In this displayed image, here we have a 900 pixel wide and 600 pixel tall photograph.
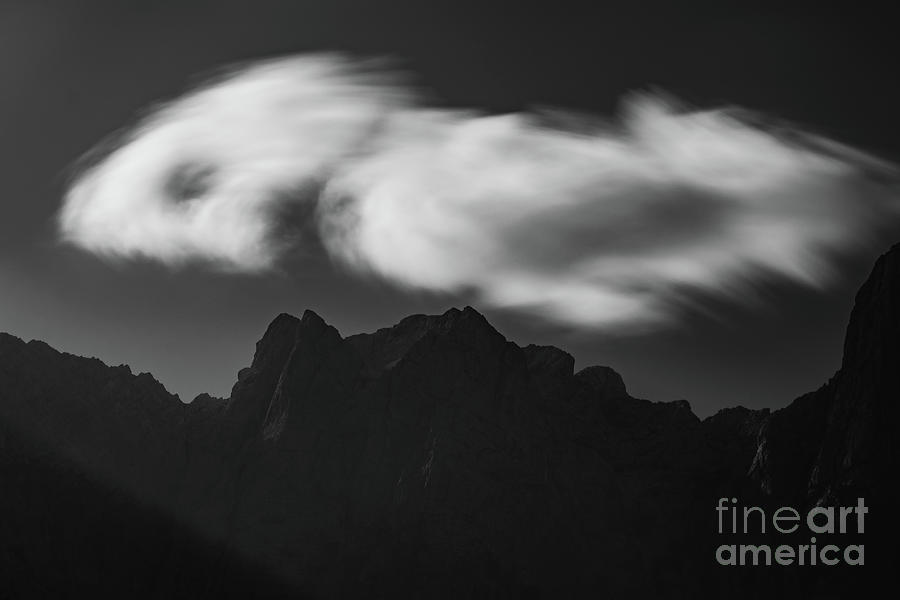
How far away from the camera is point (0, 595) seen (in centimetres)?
19912
